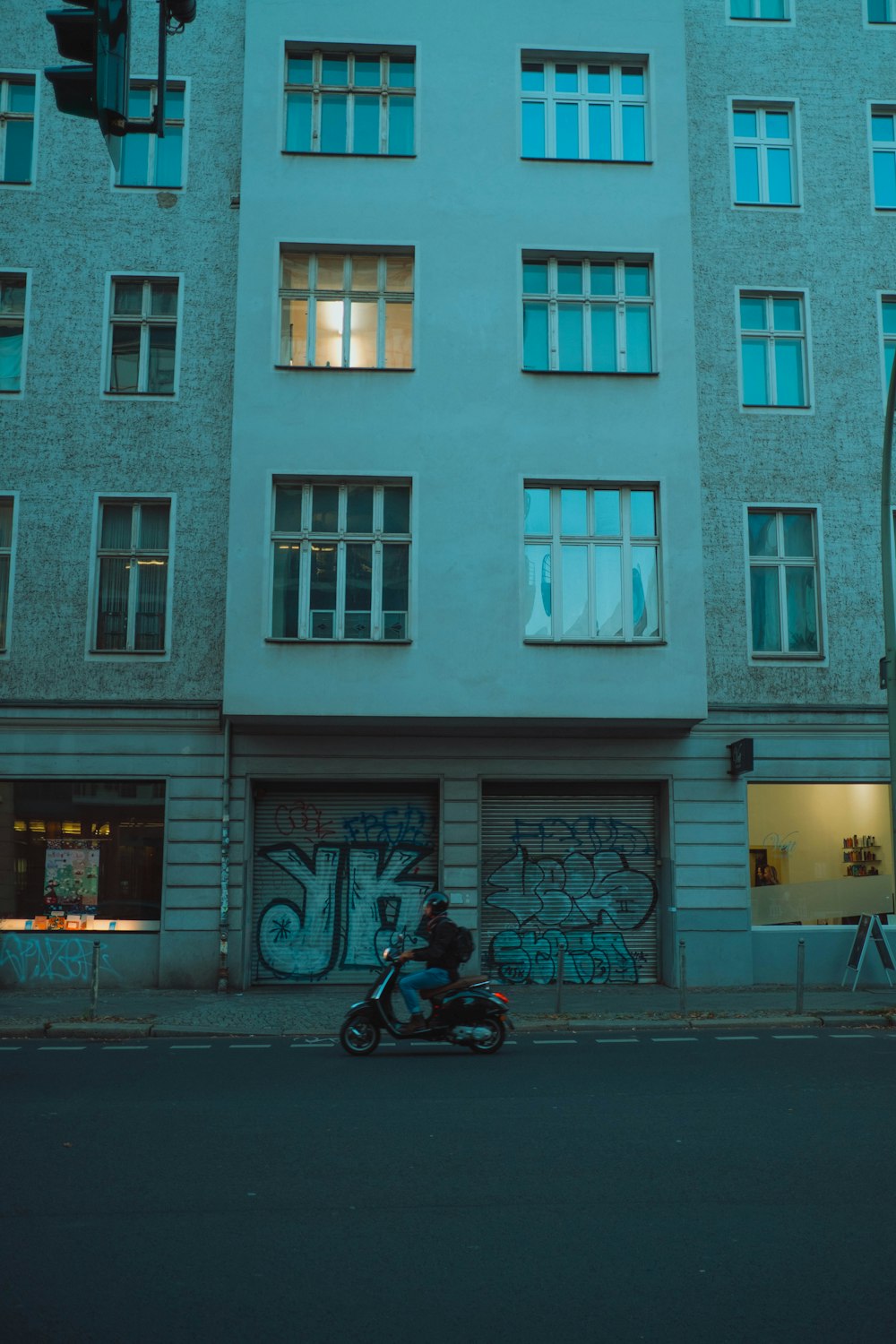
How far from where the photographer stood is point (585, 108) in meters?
19.1

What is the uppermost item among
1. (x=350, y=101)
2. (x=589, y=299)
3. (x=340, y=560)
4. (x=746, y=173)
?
(x=350, y=101)

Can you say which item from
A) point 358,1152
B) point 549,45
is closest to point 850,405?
point 549,45

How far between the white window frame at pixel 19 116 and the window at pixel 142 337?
2063mm

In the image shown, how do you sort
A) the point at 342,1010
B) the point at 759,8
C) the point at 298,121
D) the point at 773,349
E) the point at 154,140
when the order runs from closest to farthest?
the point at 342,1010
the point at 298,121
the point at 773,349
the point at 154,140
the point at 759,8

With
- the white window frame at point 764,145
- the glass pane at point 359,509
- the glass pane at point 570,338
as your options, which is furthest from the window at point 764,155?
the glass pane at point 359,509

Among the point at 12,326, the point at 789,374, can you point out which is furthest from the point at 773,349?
the point at 12,326

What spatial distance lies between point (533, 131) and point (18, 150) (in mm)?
7813

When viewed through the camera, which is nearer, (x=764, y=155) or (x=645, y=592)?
(x=645, y=592)

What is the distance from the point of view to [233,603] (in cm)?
1720

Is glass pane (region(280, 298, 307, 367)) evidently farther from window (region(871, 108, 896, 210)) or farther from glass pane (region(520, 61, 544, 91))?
window (region(871, 108, 896, 210))

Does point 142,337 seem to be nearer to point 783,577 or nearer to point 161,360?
point 161,360

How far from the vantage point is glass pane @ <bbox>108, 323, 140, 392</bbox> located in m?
18.6

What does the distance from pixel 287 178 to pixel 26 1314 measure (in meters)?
16.8

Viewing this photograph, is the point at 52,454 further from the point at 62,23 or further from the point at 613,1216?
the point at 613,1216
